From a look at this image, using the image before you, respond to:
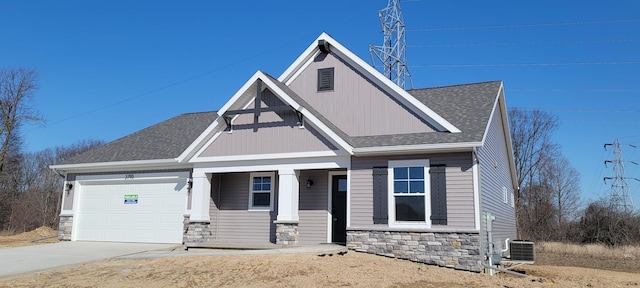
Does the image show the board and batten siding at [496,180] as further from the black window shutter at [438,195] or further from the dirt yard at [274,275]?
the dirt yard at [274,275]

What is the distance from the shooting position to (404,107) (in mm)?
13102

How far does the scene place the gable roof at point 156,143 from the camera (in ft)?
53.8

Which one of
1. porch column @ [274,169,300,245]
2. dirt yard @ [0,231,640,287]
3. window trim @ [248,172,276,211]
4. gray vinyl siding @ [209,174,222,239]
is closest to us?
dirt yard @ [0,231,640,287]

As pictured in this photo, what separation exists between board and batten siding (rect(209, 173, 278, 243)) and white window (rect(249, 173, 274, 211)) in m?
0.13

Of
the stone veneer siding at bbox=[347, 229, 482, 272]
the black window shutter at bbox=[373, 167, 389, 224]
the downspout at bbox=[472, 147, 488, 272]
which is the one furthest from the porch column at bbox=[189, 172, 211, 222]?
the downspout at bbox=[472, 147, 488, 272]

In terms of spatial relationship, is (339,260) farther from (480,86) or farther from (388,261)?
(480,86)

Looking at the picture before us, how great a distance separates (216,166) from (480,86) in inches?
359

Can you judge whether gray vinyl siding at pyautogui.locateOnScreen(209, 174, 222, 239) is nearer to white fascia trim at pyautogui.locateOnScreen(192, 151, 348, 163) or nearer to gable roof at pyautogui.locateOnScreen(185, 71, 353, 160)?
white fascia trim at pyautogui.locateOnScreen(192, 151, 348, 163)

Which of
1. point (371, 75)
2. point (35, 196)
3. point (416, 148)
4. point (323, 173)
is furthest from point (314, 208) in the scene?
point (35, 196)

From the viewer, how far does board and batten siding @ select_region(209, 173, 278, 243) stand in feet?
47.2

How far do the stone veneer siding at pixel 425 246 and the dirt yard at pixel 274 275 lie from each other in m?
0.27

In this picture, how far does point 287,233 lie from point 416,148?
14.3 ft

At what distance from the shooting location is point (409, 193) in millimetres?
11992

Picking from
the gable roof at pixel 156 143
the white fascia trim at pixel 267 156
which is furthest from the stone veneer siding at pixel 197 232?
the gable roof at pixel 156 143
